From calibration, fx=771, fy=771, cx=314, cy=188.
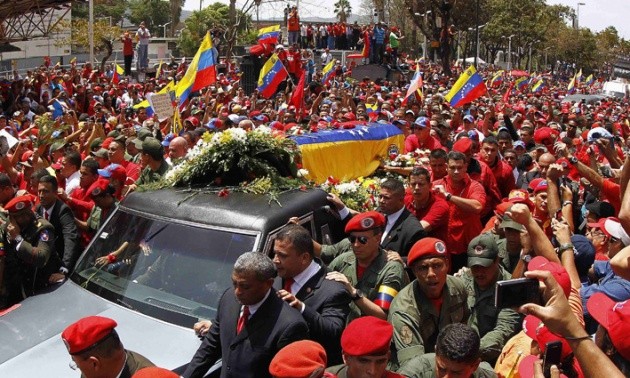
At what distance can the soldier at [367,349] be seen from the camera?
360cm

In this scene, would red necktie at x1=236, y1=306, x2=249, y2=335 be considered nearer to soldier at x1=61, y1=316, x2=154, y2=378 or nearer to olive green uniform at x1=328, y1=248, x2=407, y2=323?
soldier at x1=61, y1=316, x2=154, y2=378

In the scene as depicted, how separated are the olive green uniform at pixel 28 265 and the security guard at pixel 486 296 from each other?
A: 3.22 meters

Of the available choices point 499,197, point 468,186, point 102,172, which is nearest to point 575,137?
point 499,197

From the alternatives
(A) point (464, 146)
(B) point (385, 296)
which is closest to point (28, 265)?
(B) point (385, 296)

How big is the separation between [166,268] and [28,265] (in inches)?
57.7

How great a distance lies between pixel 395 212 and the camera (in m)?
6.32

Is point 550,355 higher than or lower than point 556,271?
lower

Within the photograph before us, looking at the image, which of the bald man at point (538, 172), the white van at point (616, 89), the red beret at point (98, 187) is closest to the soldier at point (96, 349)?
the red beret at point (98, 187)

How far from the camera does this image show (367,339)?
3623mm

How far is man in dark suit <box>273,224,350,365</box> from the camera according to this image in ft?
14.7

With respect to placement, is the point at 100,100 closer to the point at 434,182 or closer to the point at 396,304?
the point at 434,182

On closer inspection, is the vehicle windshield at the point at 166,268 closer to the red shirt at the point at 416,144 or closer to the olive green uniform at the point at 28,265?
the olive green uniform at the point at 28,265

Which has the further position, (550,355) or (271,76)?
(271,76)

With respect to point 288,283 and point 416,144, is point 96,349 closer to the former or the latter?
point 288,283
